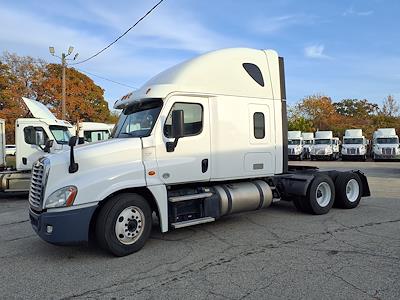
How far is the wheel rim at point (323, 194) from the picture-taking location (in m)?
8.78

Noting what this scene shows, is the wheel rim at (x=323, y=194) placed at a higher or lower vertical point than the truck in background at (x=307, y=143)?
lower

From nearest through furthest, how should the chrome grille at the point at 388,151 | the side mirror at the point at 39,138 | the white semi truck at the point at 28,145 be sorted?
the white semi truck at the point at 28,145 < the side mirror at the point at 39,138 < the chrome grille at the point at 388,151

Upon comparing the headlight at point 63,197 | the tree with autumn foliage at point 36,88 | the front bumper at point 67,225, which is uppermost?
the tree with autumn foliage at point 36,88

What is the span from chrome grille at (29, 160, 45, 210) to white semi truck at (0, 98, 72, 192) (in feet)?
19.9

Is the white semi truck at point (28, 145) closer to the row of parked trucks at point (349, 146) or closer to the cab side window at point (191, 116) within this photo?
the cab side window at point (191, 116)

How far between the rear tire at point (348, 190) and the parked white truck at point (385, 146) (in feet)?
85.1

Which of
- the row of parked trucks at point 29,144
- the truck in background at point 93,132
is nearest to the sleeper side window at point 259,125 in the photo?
the row of parked trucks at point 29,144

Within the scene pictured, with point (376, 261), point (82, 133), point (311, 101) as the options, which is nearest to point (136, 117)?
point (376, 261)

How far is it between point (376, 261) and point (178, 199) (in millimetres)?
3051

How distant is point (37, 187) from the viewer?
19.0 ft

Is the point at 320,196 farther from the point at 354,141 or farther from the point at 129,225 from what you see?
the point at 354,141

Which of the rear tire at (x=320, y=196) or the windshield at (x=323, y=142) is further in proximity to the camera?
the windshield at (x=323, y=142)

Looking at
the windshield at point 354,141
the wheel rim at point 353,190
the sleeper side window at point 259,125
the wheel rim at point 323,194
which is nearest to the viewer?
the sleeper side window at point 259,125

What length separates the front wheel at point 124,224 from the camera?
5520mm
